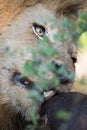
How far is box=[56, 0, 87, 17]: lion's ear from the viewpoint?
4.39 meters

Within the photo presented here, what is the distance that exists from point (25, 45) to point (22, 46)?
0.10 feet

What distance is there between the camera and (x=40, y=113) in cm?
361

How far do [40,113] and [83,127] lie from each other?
518 millimetres

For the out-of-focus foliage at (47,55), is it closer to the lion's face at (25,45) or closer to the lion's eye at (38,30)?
the lion's face at (25,45)

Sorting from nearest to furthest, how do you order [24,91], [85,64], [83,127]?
1. [83,127]
2. [24,91]
3. [85,64]

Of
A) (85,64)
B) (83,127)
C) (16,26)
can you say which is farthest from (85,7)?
(85,64)

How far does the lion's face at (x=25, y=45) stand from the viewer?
3797mm

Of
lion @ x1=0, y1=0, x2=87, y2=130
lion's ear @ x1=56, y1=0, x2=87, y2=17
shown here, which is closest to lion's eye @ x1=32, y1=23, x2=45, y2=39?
lion @ x1=0, y1=0, x2=87, y2=130

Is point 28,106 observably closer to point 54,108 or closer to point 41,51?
point 54,108

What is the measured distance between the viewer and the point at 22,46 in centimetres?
394

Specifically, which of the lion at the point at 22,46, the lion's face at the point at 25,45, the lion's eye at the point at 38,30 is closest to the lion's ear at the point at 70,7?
the lion at the point at 22,46

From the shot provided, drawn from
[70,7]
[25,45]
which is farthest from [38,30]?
[70,7]

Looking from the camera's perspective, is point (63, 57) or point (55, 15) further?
point (55, 15)

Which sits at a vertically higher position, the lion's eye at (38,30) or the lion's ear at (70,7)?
the lion's ear at (70,7)
